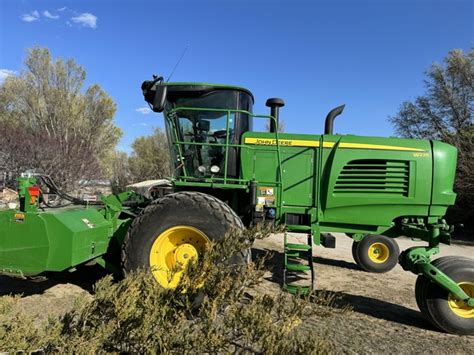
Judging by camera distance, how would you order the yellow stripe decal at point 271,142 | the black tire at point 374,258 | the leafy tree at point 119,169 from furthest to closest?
the leafy tree at point 119,169, the black tire at point 374,258, the yellow stripe decal at point 271,142

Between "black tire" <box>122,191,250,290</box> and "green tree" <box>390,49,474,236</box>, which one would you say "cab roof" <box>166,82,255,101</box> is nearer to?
"black tire" <box>122,191,250,290</box>

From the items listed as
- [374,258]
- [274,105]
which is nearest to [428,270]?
[274,105]

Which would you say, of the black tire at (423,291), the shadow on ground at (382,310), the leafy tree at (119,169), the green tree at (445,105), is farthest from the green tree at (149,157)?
the black tire at (423,291)

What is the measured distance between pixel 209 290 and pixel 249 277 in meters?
0.24

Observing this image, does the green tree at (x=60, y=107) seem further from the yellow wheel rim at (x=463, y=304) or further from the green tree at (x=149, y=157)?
the yellow wheel rim at (x=463, y=304)

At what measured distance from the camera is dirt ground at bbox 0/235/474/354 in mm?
3957

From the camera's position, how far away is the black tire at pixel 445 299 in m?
4.35

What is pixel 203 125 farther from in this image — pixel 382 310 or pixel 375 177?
pixel 382 310

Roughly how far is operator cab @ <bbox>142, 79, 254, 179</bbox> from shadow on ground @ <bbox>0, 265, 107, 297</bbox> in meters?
1.88

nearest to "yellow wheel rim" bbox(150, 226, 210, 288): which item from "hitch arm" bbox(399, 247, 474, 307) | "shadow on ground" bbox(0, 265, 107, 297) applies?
"shadow on ground" bbox(0, 265, 107, 297)

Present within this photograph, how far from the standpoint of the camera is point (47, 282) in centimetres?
Result: 543

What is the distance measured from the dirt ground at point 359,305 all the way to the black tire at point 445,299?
0.10 meters

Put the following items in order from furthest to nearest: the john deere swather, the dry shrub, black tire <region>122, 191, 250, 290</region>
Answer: the john deere swather < black tire <region>122, 191, 250, 290</region> < the dry shrub

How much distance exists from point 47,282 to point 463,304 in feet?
16.4
